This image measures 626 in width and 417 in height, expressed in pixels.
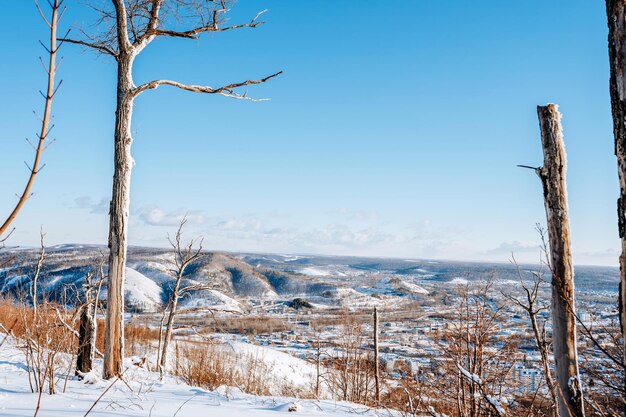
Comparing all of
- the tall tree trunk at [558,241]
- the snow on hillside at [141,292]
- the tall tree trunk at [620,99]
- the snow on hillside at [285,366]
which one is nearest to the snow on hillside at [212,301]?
the snow on hillside at [141,292]

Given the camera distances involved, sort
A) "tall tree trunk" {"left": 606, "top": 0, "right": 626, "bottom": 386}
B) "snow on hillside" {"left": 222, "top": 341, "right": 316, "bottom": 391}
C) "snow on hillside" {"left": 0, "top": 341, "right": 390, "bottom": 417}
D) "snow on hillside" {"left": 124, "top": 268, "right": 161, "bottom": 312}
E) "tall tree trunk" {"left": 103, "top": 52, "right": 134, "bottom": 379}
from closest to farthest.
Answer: "tall tree trunk" {"left": 606, "top": 0, "right": 626, "bottom": 386} → "snow on hillside" {"left": 0, "top": 341, "right": 390, "bottom": 417} → "tall tree trunk" {"left": 103, "top": 52, "right": 134, "bottom": 379} → "snow on hillside" {"left": 222, "top": 341, "right": 316, "bottom": 391} → "snow on hillside" {"left": 124, "top": 268, "right": 161, "bottom": 312}

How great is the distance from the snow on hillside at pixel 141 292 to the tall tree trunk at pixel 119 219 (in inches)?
1364

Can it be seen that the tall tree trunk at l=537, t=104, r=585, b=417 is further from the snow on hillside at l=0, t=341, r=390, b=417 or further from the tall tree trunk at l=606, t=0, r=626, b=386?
the tall tree trunk at l=606, t=0, r=626, b=386

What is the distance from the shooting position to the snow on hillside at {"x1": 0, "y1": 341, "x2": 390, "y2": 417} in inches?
136

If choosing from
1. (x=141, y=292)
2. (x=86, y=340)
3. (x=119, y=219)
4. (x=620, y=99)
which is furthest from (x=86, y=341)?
(x=141, y=292)

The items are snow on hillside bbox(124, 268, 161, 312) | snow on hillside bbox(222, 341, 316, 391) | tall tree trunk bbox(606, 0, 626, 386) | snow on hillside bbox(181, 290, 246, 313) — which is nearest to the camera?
tall tree trunk bbox(606, 0, 626, 386)

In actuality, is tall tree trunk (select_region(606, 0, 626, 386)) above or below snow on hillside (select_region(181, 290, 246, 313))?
above

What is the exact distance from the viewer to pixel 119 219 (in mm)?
5586

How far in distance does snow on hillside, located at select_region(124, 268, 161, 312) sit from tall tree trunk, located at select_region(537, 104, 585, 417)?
124 feet

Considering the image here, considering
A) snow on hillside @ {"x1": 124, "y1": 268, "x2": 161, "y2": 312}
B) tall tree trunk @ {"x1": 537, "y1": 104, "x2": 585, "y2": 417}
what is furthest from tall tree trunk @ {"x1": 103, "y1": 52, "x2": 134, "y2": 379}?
snow on hillside @ {"x1": 124, "y1": 268, "x2": 161, "y2": 312}

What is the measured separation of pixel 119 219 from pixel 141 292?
4143 centimetres

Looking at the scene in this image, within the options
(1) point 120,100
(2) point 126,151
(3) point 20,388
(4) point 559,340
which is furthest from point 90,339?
(4) point 559,340

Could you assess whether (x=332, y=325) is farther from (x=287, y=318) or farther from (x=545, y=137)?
Result: (x=545, y=137)

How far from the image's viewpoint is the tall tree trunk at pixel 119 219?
216 inches
